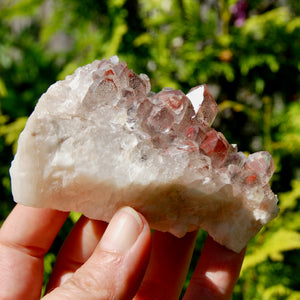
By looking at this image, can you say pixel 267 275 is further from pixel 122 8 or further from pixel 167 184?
pixel 122 8

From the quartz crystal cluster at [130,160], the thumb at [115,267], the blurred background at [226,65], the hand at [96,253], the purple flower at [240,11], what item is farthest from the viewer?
the purple flower at [240,11]

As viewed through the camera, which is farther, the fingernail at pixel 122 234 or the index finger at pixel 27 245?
the index finger at pixel 27 245

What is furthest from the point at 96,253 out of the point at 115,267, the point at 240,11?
the point at 240,11

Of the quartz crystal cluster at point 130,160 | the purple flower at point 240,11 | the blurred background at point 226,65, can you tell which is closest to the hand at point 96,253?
the quartz crystal cluster at point 130,160

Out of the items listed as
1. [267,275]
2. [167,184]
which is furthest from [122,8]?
[267,275]

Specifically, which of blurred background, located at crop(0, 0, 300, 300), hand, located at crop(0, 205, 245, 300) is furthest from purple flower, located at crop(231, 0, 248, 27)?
hand, located at crop(0, 205, 245, 300)

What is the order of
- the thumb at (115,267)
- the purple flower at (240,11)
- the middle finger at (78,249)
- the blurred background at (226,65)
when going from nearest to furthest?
the thumb at (115,267) → the middle finger at (78,249) → the blurred background at (226,65) → the purple flower at (240,11)

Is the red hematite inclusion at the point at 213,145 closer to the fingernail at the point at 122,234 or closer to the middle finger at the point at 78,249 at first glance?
the fingernail at the point at 122,234
